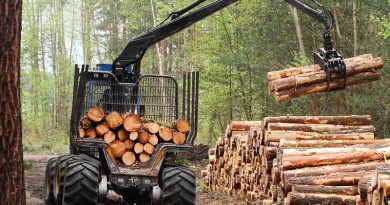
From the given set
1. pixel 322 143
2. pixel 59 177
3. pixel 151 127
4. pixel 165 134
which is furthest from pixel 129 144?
pixel 322 143

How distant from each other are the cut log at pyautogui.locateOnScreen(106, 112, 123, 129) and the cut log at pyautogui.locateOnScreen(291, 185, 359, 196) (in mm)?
2793

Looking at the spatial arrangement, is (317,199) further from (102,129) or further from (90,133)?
(90,133)

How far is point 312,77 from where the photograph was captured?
11172 mm

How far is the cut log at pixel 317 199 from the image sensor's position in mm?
8391

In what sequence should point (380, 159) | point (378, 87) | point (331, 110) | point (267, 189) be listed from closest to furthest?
point (380, 159), point (267, 189), point (378, 87), point (331, 110)

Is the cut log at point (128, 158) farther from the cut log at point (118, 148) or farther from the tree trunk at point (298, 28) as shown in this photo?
the tree trunk at point (298, 28)

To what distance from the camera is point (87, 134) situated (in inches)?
363

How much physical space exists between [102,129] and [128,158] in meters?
0.60

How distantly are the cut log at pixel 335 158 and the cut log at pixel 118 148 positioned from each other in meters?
2.49

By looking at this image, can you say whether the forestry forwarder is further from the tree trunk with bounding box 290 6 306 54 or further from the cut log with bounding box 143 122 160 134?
the tree trunk with bounding box 290 6 306 54

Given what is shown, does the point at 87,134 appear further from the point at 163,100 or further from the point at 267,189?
the point at 267,189

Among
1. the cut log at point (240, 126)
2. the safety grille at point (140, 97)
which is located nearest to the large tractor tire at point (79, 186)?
the safety grille at point (140, 97)

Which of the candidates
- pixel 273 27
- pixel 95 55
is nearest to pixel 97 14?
pixel 95 55

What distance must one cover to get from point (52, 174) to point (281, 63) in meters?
14.2
